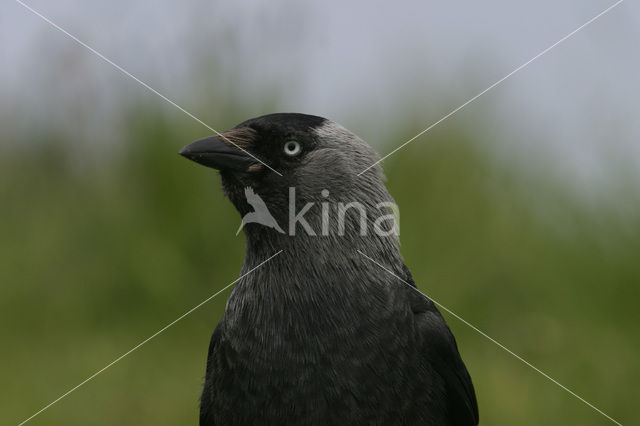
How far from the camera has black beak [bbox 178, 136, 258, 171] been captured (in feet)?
9.68

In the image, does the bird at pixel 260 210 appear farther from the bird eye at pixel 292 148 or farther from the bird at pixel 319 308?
the bird eye at pixel 292 148

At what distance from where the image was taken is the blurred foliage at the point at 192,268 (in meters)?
4.75

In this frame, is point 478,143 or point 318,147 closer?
point 318,147

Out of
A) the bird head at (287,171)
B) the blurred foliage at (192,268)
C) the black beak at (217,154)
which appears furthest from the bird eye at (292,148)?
the blurred foliage at (192,268)

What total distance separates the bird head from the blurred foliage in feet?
6.66

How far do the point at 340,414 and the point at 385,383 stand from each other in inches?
8.0

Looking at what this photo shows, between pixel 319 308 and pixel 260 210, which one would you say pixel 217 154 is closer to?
pixel 260 210

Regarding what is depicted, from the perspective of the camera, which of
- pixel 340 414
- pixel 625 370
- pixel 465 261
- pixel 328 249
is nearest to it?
pixel 340 414

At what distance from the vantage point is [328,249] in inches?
119

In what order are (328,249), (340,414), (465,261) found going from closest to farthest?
1. (340,414)
2. (328,249)
3. (465,261)

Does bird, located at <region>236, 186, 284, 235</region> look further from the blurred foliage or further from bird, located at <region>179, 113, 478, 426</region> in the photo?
the blurred foliage

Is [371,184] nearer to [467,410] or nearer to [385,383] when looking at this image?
[385,383]

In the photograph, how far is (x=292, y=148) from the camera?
307 cm

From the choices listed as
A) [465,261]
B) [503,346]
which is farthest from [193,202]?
[503,346]
